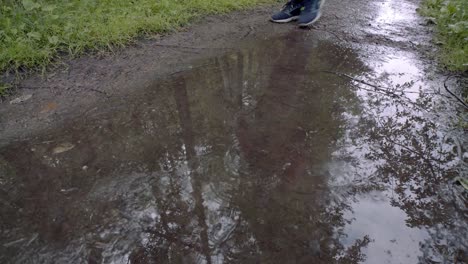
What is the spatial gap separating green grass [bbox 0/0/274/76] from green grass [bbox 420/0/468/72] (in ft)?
9.00

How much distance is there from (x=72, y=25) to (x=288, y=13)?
7.94 ft

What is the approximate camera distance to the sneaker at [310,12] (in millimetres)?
3918

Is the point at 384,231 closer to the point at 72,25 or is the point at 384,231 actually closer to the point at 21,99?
the point at 21,99

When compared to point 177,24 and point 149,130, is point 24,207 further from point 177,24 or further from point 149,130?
point 177,24

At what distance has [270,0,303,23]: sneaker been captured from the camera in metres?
4.04

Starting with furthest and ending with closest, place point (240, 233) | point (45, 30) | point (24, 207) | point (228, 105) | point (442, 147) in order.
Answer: point (45, 30)
point (228, 105)
point (442, 147)
point (24, 207)
point (240, 233)

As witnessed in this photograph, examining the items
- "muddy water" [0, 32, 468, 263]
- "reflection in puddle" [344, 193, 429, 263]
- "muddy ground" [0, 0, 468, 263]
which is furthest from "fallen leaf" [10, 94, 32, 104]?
"reflection in puddle" [344, 193, 429, 263]

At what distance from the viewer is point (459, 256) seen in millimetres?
1525

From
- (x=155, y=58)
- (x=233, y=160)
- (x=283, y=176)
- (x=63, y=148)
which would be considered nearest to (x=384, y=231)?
(x=283, y=176)

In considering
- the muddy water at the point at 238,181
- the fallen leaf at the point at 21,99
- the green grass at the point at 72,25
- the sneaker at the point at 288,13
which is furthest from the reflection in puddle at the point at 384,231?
the sneaker at the point at 288,13

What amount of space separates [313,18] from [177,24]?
1.59 metres

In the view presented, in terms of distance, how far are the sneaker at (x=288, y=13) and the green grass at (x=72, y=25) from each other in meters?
0.95

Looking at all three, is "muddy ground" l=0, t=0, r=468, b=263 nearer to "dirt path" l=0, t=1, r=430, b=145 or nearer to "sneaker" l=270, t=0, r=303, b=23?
"dirt path" l=0, t=1, r=430, b=145

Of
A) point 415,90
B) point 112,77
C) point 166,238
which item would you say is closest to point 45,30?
point 112,77
